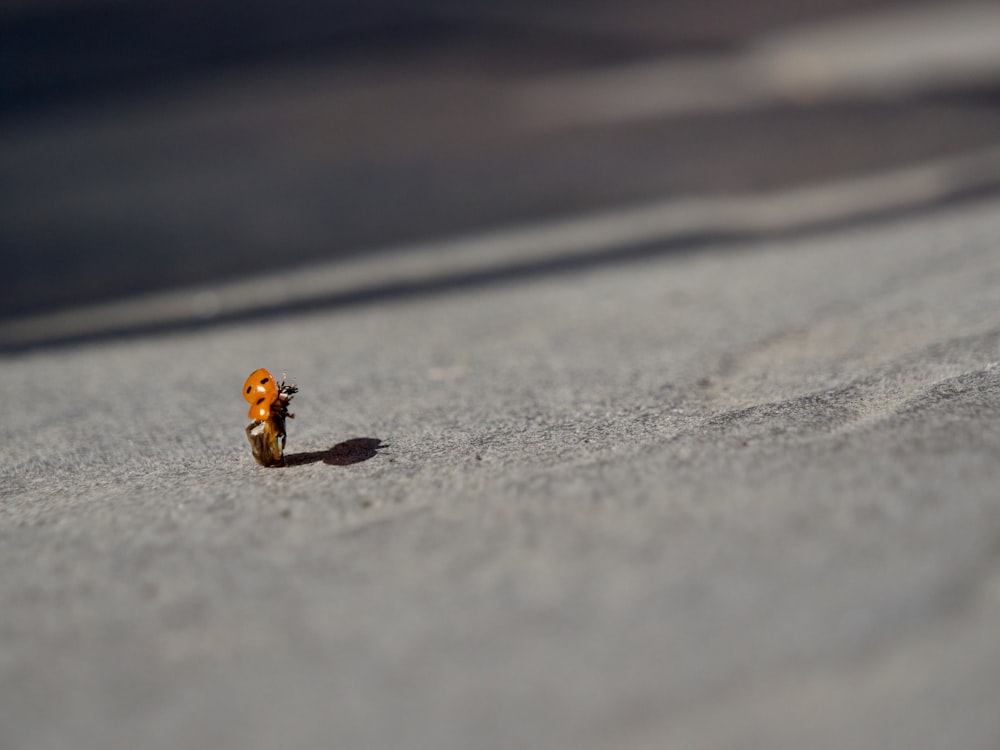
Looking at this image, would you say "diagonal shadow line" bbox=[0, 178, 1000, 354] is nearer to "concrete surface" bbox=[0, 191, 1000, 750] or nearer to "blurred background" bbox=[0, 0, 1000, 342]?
"blurred background" bbox=[0, 0, 1000, 342]

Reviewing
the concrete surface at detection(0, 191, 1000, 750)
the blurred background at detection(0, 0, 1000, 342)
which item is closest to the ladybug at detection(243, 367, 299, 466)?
the concrete surface at detection(0, 191, 1000, 750)

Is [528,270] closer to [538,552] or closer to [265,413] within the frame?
[265,413]

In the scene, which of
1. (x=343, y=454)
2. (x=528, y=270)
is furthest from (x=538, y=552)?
(x=528, y=270)

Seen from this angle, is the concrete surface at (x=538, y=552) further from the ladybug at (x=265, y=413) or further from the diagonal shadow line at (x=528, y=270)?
the diagonal shadow line at (x=528, y=270)

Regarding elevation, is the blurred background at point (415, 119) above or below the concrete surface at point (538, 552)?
above

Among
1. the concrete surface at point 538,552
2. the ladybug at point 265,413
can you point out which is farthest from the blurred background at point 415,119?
the ladybug at point 265,413

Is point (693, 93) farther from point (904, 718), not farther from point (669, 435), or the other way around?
point (904, 718)
